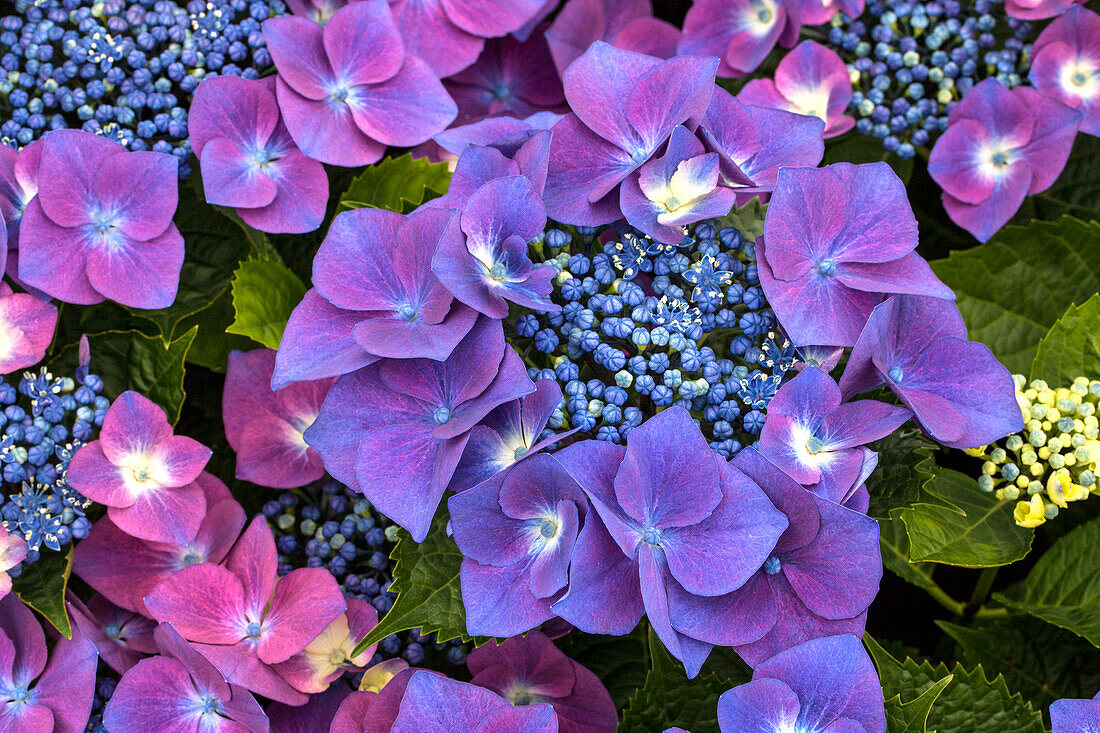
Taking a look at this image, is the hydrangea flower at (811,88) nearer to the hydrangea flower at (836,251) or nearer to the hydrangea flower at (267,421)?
the hydrangea flower at (836,251)

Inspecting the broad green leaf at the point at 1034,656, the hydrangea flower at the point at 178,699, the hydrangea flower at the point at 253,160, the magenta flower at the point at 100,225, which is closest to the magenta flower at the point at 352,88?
the hydrangea flower at the point at 253,160

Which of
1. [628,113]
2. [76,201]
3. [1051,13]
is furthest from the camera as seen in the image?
[1051,13]

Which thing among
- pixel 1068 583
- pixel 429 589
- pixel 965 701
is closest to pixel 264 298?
pixel 429 589

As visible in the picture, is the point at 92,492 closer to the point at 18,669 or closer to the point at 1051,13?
the point at 18,669

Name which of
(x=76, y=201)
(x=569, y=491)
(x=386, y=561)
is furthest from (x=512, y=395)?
(x=76, y=201)

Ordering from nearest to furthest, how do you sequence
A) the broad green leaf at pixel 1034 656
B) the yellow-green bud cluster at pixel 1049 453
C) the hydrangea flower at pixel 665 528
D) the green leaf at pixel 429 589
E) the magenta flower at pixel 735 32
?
the hydrangea flower at pixel 665 528 → the green leaf at pixel 429 589 → the yellow-green bud cluster at pixel 1049 453 → the broad green leaf at pixel 1034 656 → the magenta flower at pixel 735 32

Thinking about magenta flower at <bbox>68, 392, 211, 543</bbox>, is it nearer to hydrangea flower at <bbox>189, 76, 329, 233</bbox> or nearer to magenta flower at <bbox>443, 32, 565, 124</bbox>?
hydrangea flower at <bbox>189, 76, 329, 233</bbox>
